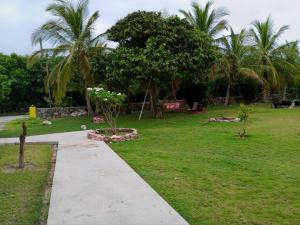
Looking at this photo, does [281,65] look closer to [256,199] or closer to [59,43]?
[59,43]

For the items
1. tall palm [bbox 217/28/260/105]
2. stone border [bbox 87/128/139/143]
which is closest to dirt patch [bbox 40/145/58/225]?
stone border [bbox 87/128/139/143]

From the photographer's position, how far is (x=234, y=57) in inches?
794

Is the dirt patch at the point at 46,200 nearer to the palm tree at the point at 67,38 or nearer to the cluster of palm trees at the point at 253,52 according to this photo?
the palm tree at the point at 67,38

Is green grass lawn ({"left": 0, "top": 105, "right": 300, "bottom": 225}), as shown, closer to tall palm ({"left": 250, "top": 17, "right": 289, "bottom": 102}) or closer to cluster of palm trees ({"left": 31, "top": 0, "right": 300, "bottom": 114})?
cluster of palm trees ({"left": 31, "top": 0, "right": 300, "bottom": 114})

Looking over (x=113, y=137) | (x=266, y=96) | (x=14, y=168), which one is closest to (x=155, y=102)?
(x=113, y=137)

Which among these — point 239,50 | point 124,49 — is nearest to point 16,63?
point 124,49

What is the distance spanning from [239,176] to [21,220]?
10.00 ft

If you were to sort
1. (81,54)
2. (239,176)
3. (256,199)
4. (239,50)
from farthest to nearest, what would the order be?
(239,50), (81,54), (239,176), (256,199)

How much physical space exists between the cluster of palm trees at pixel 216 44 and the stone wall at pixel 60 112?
1493 mm

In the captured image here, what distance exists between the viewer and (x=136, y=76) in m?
12.7

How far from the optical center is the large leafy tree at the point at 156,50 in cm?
1267

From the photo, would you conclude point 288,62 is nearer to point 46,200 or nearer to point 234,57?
point 234,57

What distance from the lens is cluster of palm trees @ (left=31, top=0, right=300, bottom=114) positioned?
1571cm

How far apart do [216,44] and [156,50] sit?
7845mm
